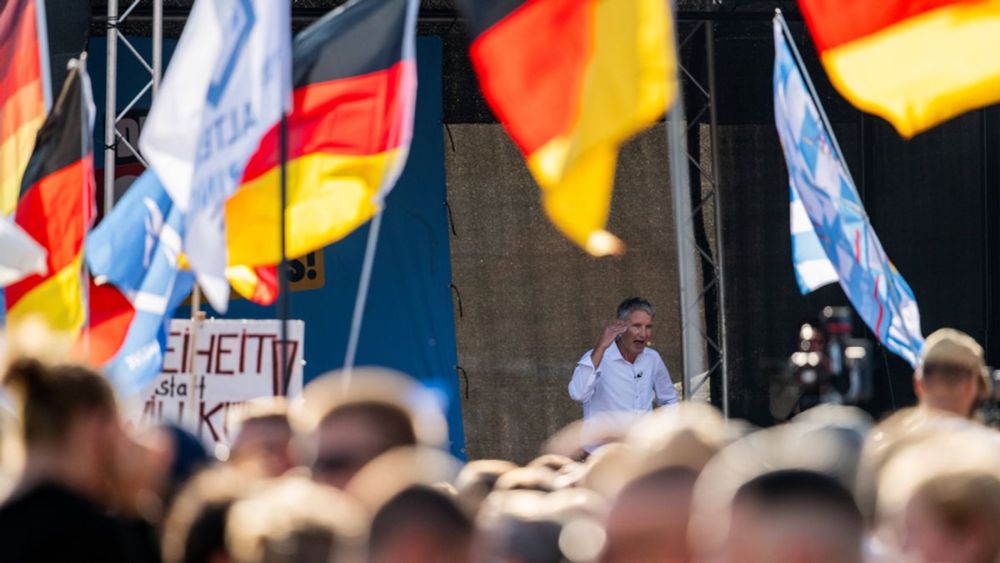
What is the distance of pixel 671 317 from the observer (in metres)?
12.9

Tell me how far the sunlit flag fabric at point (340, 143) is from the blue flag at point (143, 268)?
0.92 metres

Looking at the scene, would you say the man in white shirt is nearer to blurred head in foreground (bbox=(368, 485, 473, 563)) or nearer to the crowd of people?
the crowd of people

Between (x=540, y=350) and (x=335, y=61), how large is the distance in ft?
22.0

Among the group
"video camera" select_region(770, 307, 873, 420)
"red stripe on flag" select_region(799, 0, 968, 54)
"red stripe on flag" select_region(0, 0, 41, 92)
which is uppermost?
"red stripe on flag" select_region(0, 0, 41, 92)

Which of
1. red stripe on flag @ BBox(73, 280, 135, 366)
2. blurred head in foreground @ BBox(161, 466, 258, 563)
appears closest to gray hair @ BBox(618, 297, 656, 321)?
red stripe on flag @ BBox(73, 280, 135, 366)

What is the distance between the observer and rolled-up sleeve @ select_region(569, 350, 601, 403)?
927cm

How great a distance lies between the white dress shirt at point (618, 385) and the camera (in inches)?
367

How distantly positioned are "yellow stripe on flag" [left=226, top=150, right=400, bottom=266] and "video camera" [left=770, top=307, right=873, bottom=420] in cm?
204

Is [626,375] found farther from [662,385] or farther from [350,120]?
[350,120]

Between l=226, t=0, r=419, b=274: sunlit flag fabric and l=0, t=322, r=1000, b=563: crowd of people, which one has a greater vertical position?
l=226, t=0, r=419, b=274: sunlit flag fabric

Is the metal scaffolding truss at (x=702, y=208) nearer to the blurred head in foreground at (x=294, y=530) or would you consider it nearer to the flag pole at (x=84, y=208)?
the flag pole at (x=84, y=208)

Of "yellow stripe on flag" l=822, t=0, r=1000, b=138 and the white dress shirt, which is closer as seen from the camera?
"yellow stripe on flag" l=822, t=0, r=1000, b=138

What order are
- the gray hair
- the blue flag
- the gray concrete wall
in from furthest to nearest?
the gray concrete wall < the gray hair < the blue flag

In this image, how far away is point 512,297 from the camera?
41.8 ft
